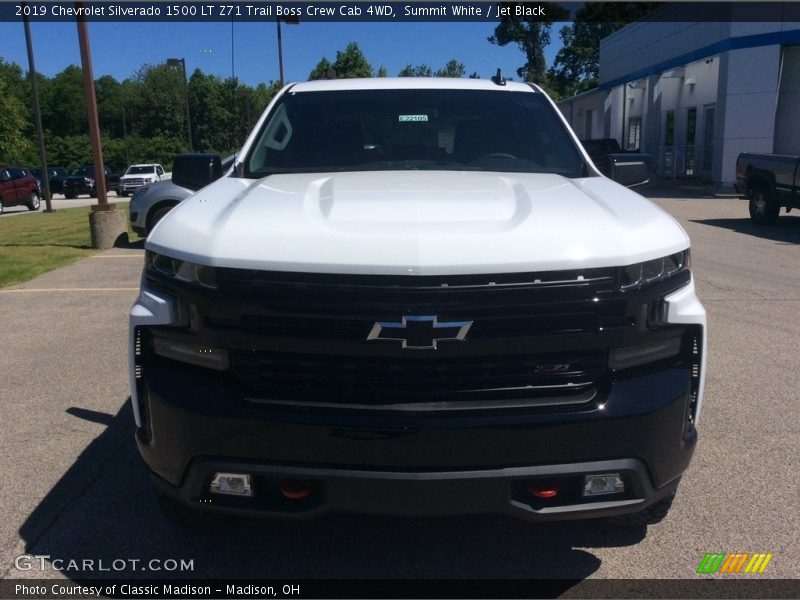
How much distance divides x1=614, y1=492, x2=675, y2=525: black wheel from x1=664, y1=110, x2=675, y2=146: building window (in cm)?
3189

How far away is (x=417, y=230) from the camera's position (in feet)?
8.36

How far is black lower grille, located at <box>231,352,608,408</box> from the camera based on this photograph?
96.6 inches

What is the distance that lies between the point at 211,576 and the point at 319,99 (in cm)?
266

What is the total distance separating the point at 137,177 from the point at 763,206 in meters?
32.0

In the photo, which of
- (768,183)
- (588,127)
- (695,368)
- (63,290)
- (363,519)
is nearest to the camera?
(695,368)

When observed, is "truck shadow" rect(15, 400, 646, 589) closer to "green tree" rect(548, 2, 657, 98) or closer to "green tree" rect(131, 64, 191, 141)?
"green tree" rect(548, 2, 657, 98)

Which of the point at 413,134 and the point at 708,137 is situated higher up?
the point at 413,134

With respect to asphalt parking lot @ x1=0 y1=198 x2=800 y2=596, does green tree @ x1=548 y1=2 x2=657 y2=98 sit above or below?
above

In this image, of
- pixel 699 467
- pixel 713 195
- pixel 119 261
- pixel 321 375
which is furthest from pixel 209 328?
pixel 713 195

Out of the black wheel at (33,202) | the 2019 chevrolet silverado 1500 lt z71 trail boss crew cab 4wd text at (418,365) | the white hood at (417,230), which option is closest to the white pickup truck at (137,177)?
the black wheel at (33,202)

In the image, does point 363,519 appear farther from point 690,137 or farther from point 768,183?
point 690,137

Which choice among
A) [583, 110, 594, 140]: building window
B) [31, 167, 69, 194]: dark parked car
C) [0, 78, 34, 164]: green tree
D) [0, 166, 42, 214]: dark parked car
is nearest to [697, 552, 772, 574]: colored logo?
[0, 166, 42, 214]: dark parked car

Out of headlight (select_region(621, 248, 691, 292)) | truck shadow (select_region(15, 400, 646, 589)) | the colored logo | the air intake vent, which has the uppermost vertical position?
headlight (select_region(621, 248, 691, 292))

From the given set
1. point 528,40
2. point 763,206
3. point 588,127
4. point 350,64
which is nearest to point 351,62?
point 350,64
